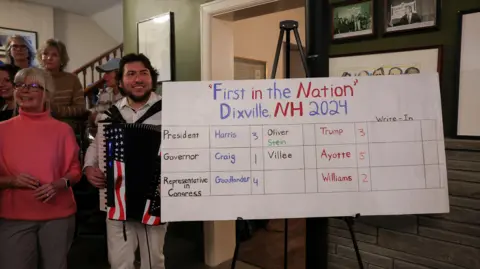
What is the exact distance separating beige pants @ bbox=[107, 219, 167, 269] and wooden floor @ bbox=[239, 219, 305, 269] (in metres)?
1.11

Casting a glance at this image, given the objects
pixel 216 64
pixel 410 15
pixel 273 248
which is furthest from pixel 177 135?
pixel 273 248

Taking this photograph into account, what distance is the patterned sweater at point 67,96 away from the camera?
221 centimetres

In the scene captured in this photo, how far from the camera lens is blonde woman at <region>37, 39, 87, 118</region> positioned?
2.16 meters

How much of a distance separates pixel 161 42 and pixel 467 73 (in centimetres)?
219

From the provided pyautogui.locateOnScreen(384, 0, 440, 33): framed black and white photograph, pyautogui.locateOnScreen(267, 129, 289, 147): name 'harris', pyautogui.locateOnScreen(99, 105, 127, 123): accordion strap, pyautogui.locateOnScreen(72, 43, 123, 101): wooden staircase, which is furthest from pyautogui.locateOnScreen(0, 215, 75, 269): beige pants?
pyautogui.locateOnScreen(72, 43, 123, 101): wooden staircase

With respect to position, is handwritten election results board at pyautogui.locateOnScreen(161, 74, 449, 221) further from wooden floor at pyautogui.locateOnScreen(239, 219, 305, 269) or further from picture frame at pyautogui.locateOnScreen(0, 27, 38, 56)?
picture frame at pyautogui.locateOnScreen(0, 27, 38, 56)

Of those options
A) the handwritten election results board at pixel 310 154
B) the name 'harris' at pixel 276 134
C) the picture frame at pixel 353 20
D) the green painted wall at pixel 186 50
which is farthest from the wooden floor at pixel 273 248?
the picture frame at pixel 353 20

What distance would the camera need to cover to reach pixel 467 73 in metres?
1.36

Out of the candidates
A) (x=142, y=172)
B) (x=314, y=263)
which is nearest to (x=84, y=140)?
(x=142, y=172)

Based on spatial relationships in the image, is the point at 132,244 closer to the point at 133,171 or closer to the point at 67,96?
the point at 133,171

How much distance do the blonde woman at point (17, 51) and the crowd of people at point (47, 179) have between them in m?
0.77

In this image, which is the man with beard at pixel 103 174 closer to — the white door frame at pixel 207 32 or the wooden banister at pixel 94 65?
the white door frame at pixel 207 32

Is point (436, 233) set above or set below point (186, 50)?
below

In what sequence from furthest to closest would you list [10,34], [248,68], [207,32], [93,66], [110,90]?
[93,66] → [10,34] → [248,68] → [110,90] → [207,32]
